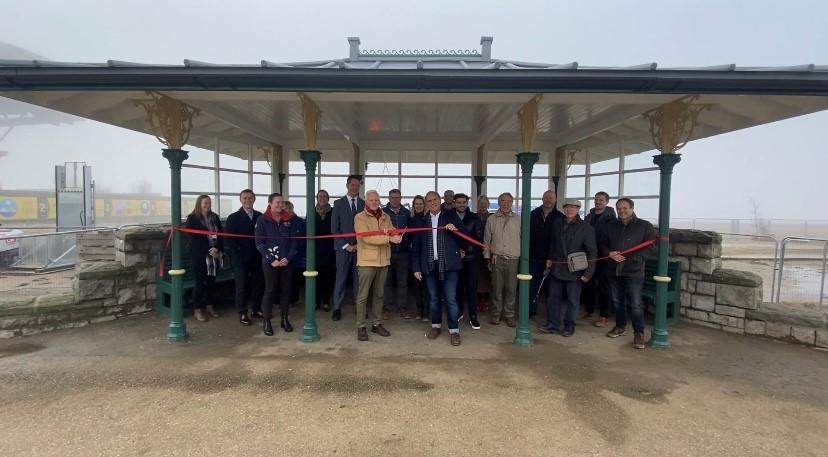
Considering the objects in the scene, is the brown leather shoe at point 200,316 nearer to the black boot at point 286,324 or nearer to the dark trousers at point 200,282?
the dark trousers at point 200,282

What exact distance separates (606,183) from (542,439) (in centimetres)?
660

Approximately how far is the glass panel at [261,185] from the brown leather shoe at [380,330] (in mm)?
4882

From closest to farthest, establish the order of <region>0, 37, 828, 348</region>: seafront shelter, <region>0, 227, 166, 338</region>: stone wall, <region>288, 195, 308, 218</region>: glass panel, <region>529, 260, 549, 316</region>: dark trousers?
<region>0, 37, 828, 348</region>: seafront shelter < <region>0, 227, 166, 338</region>: stone wall < <region>529, 260, 549, 316</region>: dark trousers < <region>288, 195, 308, 218</region>: glass panel

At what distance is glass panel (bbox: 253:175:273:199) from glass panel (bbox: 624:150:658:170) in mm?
7309

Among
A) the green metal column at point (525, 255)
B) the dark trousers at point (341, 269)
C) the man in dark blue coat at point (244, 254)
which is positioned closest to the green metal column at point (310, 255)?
the dark trousers at point (341, 269)

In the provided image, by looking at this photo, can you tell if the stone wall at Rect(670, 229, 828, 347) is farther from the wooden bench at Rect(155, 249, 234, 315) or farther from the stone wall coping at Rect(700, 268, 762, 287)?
the wooden bench at Rect(155, 249, 234, 315)

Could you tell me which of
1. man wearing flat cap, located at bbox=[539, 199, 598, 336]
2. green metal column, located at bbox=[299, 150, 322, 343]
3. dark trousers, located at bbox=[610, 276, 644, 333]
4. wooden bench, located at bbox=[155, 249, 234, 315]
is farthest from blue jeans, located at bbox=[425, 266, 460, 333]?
wooden bench, located at bbox=[155, 249, 234, 315]

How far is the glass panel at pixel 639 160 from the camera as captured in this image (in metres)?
7.17

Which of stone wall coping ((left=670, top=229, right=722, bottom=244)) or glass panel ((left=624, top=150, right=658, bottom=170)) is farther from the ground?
glass panel ((left=624, top=150, right=658, bottom=170))

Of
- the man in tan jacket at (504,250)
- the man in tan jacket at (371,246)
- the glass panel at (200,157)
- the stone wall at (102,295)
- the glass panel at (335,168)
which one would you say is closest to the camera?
the man in tan jacket at (371,246)

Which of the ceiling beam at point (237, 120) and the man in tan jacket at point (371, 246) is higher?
the ceiling beam at point (237, 120)

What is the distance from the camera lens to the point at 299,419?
9.99 ft

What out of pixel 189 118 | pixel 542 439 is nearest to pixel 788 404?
pixel 542 439

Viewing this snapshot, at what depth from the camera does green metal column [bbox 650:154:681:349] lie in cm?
465
